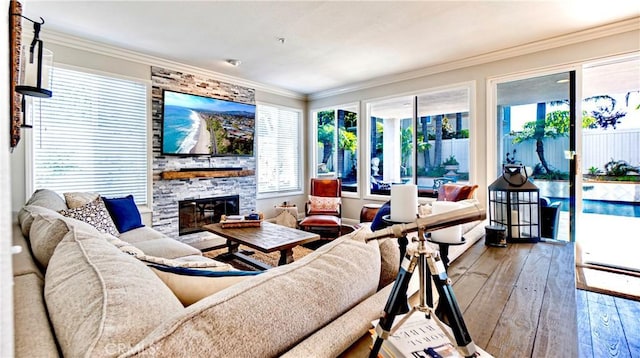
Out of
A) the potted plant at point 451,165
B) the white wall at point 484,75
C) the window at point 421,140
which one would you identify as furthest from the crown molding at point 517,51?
the potted plant at point 451,165

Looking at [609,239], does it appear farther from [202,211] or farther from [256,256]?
[202,211]

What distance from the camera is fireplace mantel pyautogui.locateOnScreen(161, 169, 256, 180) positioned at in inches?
159

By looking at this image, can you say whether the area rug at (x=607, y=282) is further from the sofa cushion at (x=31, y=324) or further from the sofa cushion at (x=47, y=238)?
the sofa cushion at (x=47, y=238)

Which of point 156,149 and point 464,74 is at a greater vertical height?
point 464,74

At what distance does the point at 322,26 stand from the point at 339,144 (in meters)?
2.96

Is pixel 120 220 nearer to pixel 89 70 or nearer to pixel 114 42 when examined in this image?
pixel 89 70

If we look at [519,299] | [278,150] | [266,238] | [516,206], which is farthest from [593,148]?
[278,150]

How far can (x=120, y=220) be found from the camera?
3.09 meters

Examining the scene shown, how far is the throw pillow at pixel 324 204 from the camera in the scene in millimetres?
4875

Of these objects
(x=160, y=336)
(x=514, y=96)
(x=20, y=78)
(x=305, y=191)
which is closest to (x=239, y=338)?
(x=160, y=336)

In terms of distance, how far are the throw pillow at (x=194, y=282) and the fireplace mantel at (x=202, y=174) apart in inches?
134

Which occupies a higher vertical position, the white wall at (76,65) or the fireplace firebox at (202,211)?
the white wall at (76,65)

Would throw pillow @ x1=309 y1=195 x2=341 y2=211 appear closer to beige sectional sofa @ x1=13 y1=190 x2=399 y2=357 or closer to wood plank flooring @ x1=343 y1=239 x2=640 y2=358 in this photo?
wood plank flooring @ x1=343 y1=239 x2=640 y2=358

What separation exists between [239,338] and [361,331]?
1.22 ft
